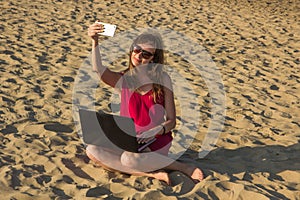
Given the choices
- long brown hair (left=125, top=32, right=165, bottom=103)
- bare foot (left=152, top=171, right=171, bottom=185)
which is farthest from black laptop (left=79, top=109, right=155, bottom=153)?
long brown hair (left=125, top=32, right=165, bottom=103)

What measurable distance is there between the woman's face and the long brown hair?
26 millimetres

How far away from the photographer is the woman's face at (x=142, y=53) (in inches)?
134

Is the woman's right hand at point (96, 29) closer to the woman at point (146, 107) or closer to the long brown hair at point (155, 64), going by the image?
the woman at point (146, 107)

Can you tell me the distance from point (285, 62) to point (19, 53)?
12.8 ft

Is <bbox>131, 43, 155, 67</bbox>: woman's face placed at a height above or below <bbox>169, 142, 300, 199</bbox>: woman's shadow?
above

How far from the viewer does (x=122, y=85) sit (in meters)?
3.63

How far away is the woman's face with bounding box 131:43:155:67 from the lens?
3.40 metres

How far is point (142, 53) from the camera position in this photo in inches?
134

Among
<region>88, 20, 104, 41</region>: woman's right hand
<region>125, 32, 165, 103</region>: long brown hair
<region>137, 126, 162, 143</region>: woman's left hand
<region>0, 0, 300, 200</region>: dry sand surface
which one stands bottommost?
<region>0, 0, 300, 200</region>: dry sand surface

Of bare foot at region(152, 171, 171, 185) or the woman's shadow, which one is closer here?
bare foot at region(152, 171, 171, 185)

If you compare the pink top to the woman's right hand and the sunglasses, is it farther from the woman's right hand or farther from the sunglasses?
the woman's right hand

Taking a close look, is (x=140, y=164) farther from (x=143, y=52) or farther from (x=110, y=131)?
(x=143, y=52)

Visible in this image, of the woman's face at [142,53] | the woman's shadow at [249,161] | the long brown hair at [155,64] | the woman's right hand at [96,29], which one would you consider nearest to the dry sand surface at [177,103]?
A: the woman's shadow at [249,161]

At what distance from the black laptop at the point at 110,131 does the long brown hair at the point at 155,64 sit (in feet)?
1.14
